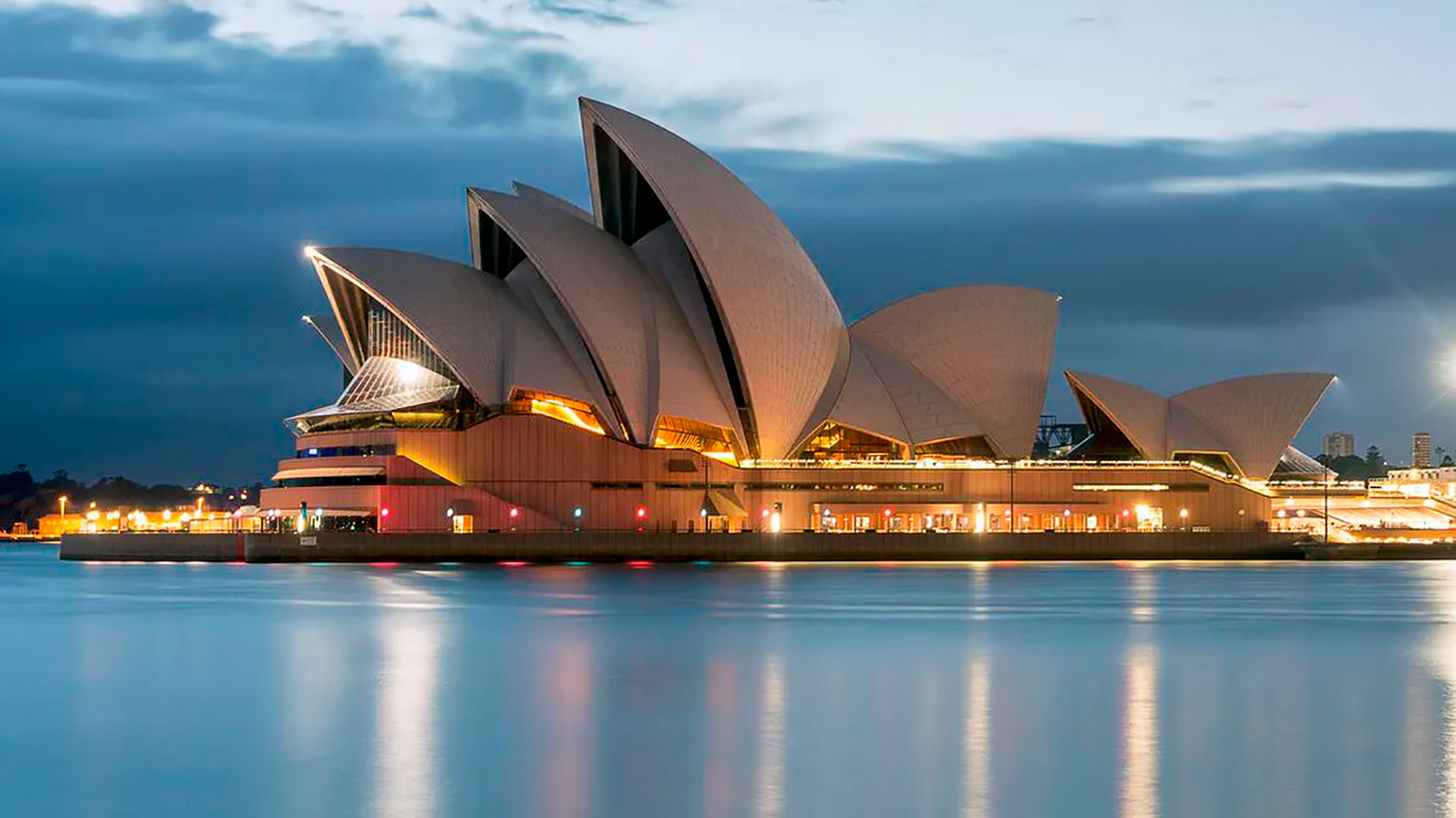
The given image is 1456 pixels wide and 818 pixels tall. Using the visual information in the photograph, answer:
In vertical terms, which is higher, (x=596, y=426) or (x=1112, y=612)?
(x=596, y=426)

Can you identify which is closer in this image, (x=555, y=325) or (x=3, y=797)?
(x=3, y=797)

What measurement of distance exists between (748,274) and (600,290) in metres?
6.60

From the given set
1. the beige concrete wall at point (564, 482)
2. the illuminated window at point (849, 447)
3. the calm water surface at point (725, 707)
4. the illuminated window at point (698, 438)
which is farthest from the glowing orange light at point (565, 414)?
the calm water surface at point (725, 707)

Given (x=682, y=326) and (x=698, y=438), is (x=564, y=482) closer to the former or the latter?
(x=698, y=438)

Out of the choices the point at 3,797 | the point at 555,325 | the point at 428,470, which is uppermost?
the point at 555,325

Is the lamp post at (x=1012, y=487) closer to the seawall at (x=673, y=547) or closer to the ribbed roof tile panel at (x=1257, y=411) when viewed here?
the seawall at (x=673, y=547)

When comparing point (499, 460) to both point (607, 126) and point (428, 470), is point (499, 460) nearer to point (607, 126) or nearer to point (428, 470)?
point (428, 470)

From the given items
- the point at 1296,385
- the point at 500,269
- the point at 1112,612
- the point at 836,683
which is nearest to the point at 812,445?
the point at 500,269

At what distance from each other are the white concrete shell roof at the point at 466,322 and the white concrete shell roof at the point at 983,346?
61.3 ft

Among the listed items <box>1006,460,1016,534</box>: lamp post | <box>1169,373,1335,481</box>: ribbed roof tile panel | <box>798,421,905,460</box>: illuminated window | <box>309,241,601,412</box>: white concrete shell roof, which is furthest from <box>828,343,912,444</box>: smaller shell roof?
<box>1169,373,1335,481</box>: ribbed roof tile panel

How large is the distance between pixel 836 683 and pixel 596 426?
47931mm

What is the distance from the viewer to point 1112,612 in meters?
46.5

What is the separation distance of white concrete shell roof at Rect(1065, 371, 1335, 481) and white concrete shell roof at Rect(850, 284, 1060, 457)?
5.97 metres

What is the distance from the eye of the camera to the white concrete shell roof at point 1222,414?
91062 mm
